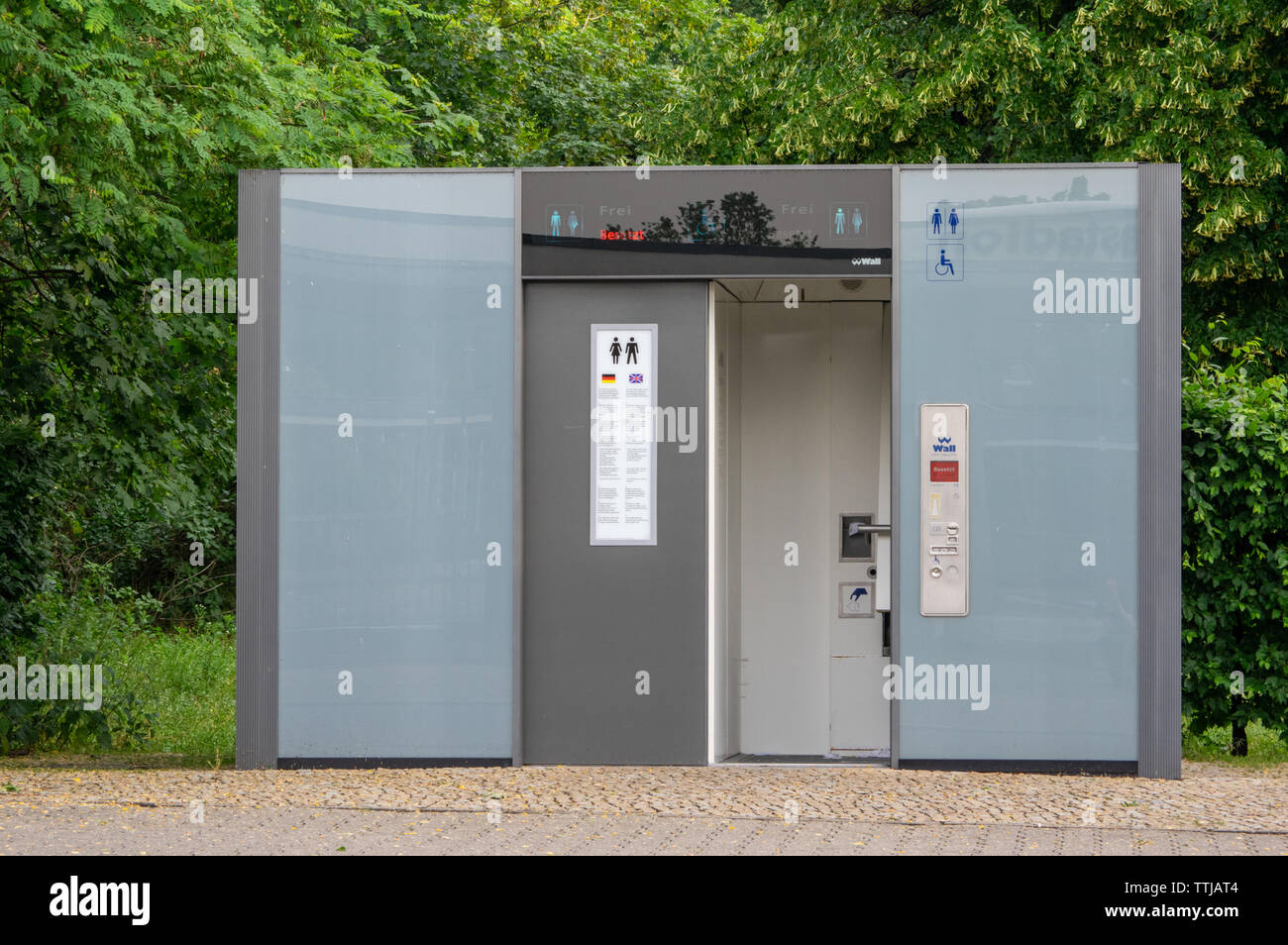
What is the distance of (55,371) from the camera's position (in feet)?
34.3

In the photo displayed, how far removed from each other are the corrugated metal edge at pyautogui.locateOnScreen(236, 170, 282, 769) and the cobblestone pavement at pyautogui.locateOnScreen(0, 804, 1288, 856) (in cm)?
112

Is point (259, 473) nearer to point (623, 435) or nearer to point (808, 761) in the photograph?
point (623, 435)

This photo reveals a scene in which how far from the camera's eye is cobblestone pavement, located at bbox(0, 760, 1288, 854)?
5.99 meters

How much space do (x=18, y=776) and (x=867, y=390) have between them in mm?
5494

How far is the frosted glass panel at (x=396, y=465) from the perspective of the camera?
7691 millimetres

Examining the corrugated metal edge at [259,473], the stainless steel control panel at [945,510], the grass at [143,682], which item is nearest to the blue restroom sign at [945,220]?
the stainless steel control panel at [945,510]

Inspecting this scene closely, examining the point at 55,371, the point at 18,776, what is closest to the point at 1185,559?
the point at 18,776

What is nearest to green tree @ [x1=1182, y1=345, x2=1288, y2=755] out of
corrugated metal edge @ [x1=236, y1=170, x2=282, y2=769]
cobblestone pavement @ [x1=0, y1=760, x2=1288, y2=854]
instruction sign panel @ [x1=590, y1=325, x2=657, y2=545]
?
cobblestone pavement @ [x1=0, y1=760, x2=1288, y2=854]

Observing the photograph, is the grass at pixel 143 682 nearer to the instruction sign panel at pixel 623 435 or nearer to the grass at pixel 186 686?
the grass at pixel 186 686

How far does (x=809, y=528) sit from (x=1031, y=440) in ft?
6.01

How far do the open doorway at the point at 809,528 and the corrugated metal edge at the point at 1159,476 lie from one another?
5.90 ft

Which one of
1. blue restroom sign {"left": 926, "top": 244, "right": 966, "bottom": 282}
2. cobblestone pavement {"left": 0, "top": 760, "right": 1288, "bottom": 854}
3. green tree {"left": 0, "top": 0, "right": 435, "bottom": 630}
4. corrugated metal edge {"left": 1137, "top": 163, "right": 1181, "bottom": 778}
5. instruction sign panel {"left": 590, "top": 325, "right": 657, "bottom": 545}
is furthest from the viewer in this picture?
green tree {"left": 0, "top": 0, "right": 435, "bottom": 630}

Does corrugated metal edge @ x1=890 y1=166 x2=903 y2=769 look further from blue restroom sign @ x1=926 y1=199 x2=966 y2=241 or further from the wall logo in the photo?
the wall logo

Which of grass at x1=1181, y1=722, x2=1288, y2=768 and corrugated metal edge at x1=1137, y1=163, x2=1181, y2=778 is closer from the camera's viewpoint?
corrugated metal edge at x1=1137, y1=163, x2=1181, y2=778
